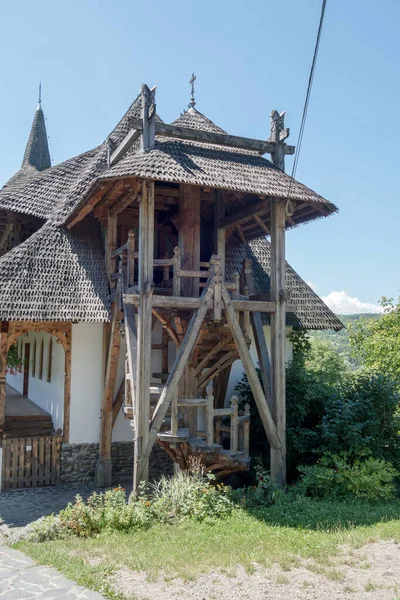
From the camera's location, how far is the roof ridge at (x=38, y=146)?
903 inches

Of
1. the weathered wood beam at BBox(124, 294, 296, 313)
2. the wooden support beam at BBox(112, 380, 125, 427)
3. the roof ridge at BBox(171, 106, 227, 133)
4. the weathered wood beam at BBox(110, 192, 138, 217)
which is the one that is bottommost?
the wooden support beam at BBox(112, 380, 125, 427)

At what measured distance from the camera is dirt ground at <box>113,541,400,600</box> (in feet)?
17.7

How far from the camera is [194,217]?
10.1 metres

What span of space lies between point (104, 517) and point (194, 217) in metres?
5.35

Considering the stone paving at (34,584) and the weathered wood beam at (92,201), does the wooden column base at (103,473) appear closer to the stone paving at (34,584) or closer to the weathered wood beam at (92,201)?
the stone paving at (34,584)

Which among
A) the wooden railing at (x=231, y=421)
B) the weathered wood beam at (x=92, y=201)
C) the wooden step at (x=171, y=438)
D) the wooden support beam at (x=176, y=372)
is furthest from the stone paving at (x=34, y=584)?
the weathered wood beam at (x=92, y=201)

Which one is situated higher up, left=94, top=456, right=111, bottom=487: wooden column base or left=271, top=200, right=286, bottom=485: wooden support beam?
left=271, top=200, right=286, bottom=485: wooden support beam

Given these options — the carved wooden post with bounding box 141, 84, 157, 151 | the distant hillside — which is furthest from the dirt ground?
the distant hillside

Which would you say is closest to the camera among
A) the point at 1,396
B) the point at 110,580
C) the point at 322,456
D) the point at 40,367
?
the point at 110,580

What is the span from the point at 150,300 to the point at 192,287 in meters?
1.27

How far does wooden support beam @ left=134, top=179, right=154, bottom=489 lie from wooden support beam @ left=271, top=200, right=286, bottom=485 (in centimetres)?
233

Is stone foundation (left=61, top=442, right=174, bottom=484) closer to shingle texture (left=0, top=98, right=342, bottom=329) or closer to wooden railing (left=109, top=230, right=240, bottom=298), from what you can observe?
shingle texture (left=0, top=98, right=342, bottom=329)

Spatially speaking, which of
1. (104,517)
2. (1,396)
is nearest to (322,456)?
(104,517)

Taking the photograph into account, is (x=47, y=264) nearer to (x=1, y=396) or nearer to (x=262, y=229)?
(x=1, y=396)
